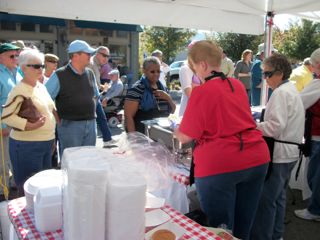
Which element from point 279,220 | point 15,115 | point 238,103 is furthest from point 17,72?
point 279,220

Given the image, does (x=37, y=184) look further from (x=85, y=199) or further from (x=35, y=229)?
(x=85, y=199)

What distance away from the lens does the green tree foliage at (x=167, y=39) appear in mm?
18016

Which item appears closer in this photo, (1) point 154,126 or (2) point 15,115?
(2) point 15,115

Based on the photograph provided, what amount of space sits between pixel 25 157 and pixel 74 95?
0.67m

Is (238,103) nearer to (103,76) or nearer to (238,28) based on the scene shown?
(238,28)

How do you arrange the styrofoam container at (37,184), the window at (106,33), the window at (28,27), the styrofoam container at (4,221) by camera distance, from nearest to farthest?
the styrofoam container at (37,184) < the styrofoam container at (4,221) < the window at (28,27) < the window at (106,33)

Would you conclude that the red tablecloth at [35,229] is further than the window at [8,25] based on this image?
No

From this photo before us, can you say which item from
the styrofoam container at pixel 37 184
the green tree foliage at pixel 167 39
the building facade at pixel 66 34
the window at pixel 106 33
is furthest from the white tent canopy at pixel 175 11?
the green tree foliage at pixel 167 39

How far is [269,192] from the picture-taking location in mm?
2355

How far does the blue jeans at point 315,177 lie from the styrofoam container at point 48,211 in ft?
7.91

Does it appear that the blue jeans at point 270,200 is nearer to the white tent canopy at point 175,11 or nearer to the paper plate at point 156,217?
the paper plate at point 156,217

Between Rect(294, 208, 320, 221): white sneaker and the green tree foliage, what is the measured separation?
1530 centimetres

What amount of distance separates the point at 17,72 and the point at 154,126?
5.36 ft

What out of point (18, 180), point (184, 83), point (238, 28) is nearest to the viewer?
point (18, 180)
